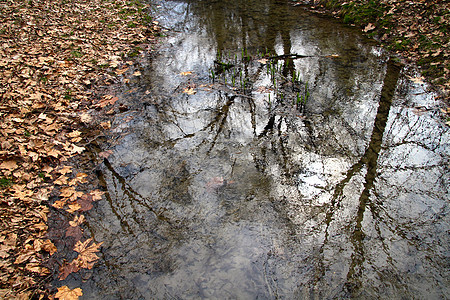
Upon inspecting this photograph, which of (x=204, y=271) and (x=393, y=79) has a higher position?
(x=393, y=79)

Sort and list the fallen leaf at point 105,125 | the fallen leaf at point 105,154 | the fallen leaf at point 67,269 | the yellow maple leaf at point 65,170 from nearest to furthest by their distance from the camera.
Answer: the fallen leaf at point 67,269 < the yellow maple leaf at point 65,170 < the fallen leaf at point 105,154 < the fallen leaf at point 105,125

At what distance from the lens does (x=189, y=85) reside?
538 cm

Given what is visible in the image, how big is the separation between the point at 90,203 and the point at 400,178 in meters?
3.71

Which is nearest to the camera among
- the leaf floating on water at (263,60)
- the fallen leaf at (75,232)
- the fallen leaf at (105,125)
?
the fallen leaf at (75,232)

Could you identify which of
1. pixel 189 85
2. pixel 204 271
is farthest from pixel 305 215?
pixel 189 85

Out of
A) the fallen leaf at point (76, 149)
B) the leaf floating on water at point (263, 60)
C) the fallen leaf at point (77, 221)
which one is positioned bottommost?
the fallen leaf at point (77, 221)

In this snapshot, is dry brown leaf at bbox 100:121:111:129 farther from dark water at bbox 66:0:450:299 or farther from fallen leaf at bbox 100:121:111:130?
dark water at bbox 66:0:450:299

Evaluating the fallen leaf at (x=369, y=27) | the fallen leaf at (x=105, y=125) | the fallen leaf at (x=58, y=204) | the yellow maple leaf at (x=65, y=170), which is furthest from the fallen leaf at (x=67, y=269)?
the fallen leaf at (x=369, y=27)

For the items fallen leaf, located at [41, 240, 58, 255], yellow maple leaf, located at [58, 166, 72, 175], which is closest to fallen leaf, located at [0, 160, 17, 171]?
yellow maple leaf, located at [58, 166, 72, 175]

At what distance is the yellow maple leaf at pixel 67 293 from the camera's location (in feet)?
7.61

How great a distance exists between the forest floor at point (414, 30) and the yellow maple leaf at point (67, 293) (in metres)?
5.52

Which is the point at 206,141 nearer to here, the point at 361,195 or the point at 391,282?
the point at 361,195

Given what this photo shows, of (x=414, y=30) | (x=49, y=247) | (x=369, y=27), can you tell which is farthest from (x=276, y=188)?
(x=369, y=27)

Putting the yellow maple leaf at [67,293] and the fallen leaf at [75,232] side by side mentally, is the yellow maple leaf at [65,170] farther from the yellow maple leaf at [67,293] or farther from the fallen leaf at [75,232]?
the yellow maple leaf at [67,293]
